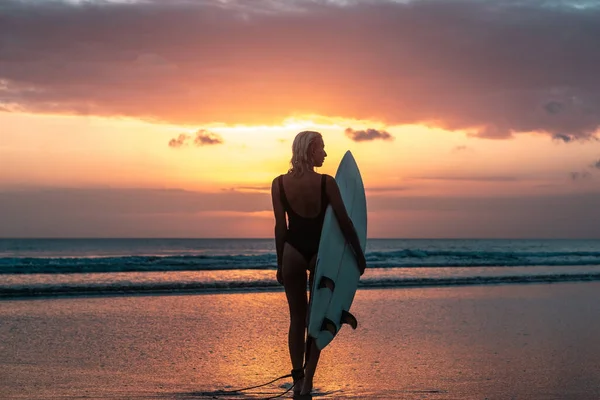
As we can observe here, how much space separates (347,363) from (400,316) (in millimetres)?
3218

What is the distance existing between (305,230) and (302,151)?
1.80 ft

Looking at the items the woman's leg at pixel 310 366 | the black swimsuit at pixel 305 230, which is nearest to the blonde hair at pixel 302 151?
the black swimsuit at pixel 305 230

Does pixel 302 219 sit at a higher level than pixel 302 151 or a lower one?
lower

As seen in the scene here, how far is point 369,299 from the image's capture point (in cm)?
1121

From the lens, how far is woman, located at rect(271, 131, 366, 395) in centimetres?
468

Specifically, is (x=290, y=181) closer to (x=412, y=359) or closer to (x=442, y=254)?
(x=412, y=359)

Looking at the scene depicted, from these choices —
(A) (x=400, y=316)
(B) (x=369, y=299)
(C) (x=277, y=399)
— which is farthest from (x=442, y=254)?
(C) (x=277, y=399)

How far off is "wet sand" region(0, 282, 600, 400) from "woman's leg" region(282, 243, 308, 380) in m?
0.36

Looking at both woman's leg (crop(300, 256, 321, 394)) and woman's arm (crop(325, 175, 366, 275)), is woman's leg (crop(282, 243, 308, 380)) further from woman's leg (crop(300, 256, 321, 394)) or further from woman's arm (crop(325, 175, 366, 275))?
woman's arm (crop(325, 175, 366, 275))

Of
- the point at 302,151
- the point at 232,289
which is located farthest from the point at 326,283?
the point at 232,289

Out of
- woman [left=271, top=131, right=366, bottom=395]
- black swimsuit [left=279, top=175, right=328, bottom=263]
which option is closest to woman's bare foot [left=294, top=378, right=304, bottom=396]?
woman [left=271, top=131, right=366, bottom=395]

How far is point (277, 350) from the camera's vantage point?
6590 mm

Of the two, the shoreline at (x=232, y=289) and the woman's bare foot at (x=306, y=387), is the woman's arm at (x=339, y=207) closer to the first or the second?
the woman's bare foot at (x=306, y=387)

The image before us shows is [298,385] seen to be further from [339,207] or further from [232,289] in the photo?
[232,289]
